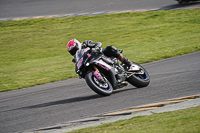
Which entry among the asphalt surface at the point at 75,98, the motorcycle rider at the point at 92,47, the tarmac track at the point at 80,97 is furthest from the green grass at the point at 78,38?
the motorcycle rider at the point at 92,47

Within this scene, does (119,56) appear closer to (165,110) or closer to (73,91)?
(73,91)

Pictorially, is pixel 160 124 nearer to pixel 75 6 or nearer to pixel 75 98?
pixel 75 98

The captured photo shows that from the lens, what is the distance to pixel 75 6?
30359 mm

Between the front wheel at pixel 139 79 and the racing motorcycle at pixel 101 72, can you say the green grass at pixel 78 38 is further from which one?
the racing motorcycle at pixel 101 72

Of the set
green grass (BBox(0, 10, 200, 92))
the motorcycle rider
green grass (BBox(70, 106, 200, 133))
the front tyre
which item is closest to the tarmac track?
the front tyre

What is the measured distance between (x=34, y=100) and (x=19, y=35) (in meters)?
15.8

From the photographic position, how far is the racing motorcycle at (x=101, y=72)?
23.5 feet

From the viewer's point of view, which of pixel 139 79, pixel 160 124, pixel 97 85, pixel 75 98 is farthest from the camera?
pixel 139 79

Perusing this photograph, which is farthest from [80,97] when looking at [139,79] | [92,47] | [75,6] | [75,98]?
[75,6]

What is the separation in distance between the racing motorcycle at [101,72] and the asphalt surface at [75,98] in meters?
0.25

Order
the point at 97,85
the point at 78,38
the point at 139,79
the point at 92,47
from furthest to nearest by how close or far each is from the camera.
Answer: the point at 78,38 < the point at 139,79 < the point at 92,47 < the point at 97,85

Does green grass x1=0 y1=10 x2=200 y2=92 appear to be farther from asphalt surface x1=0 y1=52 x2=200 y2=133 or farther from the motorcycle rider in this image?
the motorcycle rider

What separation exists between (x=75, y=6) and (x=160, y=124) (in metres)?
26.7

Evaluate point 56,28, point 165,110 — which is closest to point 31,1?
point 56,28
